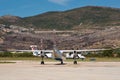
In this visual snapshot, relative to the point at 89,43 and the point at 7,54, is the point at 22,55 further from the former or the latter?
the point at 89,43

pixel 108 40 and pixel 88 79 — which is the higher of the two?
pixel 108 40

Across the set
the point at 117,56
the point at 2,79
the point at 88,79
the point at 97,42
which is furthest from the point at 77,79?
the point at 97,42

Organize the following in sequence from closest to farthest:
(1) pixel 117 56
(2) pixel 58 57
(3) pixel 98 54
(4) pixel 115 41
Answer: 1. (2) pixel 58 57
2. (1) pixel 117 56
3. (3) pixel 98 54
4. (4) pixel 115 41

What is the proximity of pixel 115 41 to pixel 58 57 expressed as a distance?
5547 inches

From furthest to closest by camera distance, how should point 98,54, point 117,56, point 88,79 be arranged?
point 98,54
point 117,56
point 88,79

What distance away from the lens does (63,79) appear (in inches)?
1062

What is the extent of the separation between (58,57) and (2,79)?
29148mm

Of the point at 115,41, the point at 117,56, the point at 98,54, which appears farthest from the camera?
the point at 115,41

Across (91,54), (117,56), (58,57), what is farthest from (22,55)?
(58,57)

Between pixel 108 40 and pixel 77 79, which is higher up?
pixel 108 40

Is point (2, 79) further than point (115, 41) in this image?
No

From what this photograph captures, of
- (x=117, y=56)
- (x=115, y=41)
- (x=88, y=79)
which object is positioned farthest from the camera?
(x=115, y=41)

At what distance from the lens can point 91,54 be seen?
9781cm

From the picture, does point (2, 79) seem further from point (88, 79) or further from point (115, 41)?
point (115, 41)
